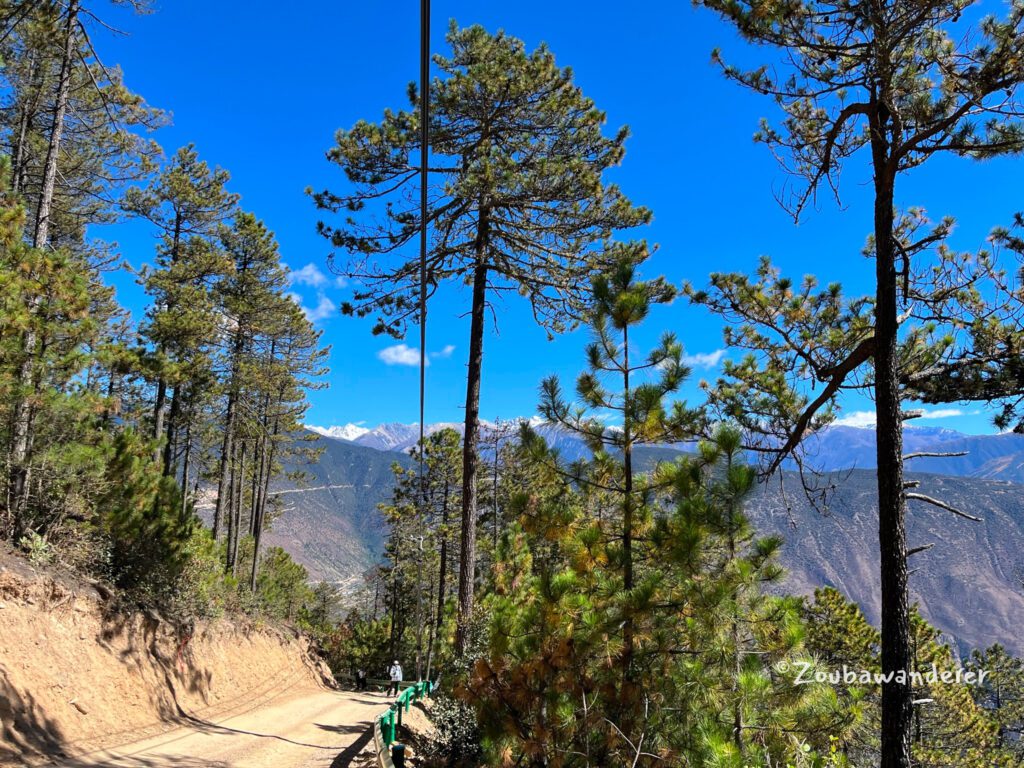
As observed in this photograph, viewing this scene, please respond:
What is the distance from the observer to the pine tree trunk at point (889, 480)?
5188 millimetres

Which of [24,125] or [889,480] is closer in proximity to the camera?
[889,480]

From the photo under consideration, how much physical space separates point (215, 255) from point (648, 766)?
758 inches

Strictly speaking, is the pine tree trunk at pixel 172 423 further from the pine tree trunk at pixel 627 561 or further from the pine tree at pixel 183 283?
the pine tree trunk at pixel 627 561

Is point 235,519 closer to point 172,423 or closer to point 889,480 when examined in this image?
point 172,423

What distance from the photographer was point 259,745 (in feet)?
32.1

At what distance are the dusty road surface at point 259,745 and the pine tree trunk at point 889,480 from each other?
6725 mm

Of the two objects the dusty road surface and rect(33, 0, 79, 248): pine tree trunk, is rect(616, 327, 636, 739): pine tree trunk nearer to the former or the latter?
the dusty road surface

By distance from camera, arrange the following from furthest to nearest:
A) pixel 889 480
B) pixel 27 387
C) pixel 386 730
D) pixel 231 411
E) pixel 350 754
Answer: pixel 231 411
pixel 350 754
pixel 27 387
pixel 386 730
pixel 889 480

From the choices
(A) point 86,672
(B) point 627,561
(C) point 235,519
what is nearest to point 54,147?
(A) point 86,672

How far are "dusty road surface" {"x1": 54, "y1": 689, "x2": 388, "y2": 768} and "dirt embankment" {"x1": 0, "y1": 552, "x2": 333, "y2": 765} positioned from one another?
1.44 ft

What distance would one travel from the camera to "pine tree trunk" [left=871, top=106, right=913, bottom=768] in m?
5.19

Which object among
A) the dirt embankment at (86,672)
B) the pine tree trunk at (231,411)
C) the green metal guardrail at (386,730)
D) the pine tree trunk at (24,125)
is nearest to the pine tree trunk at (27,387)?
the dirt embankment at (86,672)

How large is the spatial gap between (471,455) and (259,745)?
19.0 feet

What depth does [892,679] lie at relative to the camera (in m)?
5.21
